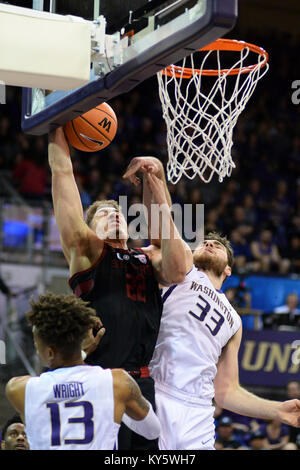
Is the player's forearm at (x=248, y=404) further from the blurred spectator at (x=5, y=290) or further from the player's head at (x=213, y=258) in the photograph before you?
the blurred spectator at (x=5, y=290)

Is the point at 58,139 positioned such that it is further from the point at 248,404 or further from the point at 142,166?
the point at 248,404

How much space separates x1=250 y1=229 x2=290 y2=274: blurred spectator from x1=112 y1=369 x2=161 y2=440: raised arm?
23.1ft

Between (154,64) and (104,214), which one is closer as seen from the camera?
(154,64)

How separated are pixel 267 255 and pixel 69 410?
798 cm

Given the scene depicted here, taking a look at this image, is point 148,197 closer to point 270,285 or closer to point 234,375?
point 234,375

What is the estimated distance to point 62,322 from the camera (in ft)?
11.2

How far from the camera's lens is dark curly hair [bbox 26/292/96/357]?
3414mm

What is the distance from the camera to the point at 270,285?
32.3 ft

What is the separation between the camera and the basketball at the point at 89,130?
169 inches

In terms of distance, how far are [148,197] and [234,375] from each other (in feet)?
4.09

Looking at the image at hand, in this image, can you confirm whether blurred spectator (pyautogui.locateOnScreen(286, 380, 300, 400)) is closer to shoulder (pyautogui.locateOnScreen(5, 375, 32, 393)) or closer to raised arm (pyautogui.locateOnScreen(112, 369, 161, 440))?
raised arm (pyautogui.locateOnScreen(112, 369, 161, 440))

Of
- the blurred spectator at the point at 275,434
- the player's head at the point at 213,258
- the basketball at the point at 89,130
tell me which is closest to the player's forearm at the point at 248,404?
the player's head at the point at 213,258
